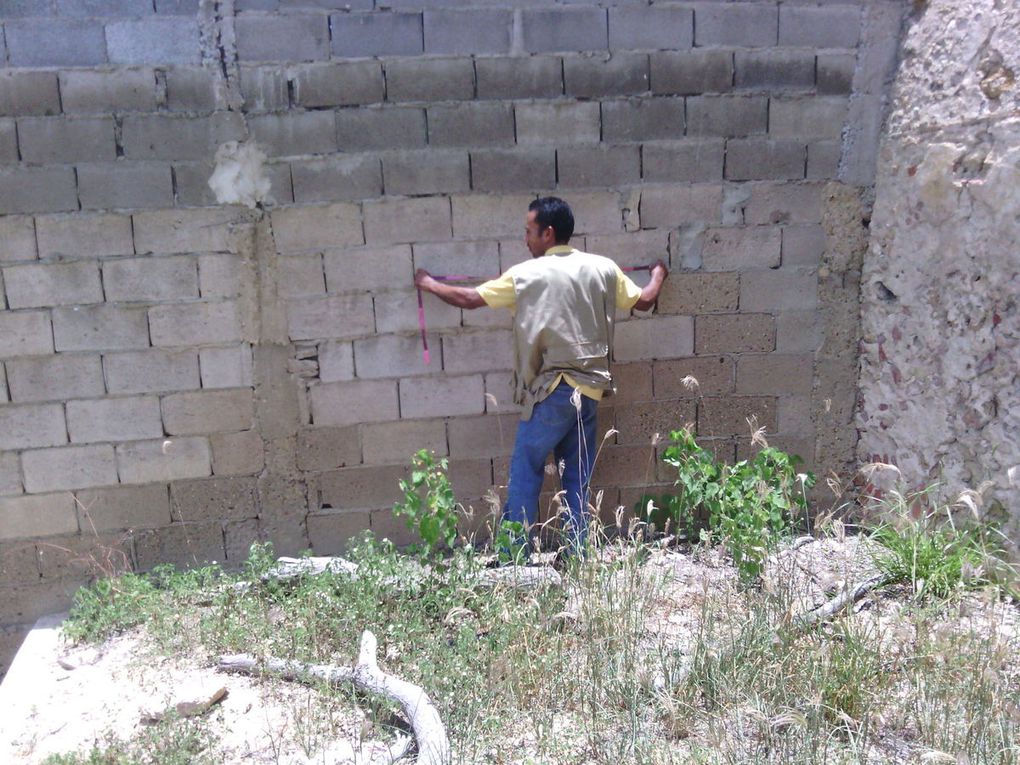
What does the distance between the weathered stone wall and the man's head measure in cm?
162

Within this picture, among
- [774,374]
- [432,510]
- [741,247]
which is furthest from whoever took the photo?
[774,374]

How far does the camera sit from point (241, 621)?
10.8 feet

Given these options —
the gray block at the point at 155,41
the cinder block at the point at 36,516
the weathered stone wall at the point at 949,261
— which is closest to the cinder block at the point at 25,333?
the cinder block at the point at 36,516

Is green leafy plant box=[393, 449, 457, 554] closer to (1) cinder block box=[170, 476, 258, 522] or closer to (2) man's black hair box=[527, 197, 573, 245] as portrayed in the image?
(1) cinder block box=[170, 476, 258, 522]

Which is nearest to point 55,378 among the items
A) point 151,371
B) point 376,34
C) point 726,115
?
point 151,371

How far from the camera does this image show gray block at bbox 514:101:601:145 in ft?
12.8

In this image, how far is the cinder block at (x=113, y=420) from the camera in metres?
3.87

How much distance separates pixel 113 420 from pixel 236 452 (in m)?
0.57

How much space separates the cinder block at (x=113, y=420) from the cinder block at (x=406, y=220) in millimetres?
1310

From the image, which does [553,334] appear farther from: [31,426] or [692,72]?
[31,426]

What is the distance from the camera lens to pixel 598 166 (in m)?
4.00

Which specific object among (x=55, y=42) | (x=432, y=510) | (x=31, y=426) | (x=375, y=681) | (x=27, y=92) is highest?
(x=55, y=42)

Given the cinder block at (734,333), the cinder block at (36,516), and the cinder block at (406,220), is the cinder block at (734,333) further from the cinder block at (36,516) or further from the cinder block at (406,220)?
the cinder block at (36,516)

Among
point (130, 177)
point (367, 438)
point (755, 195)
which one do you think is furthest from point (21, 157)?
point (755, 195)
